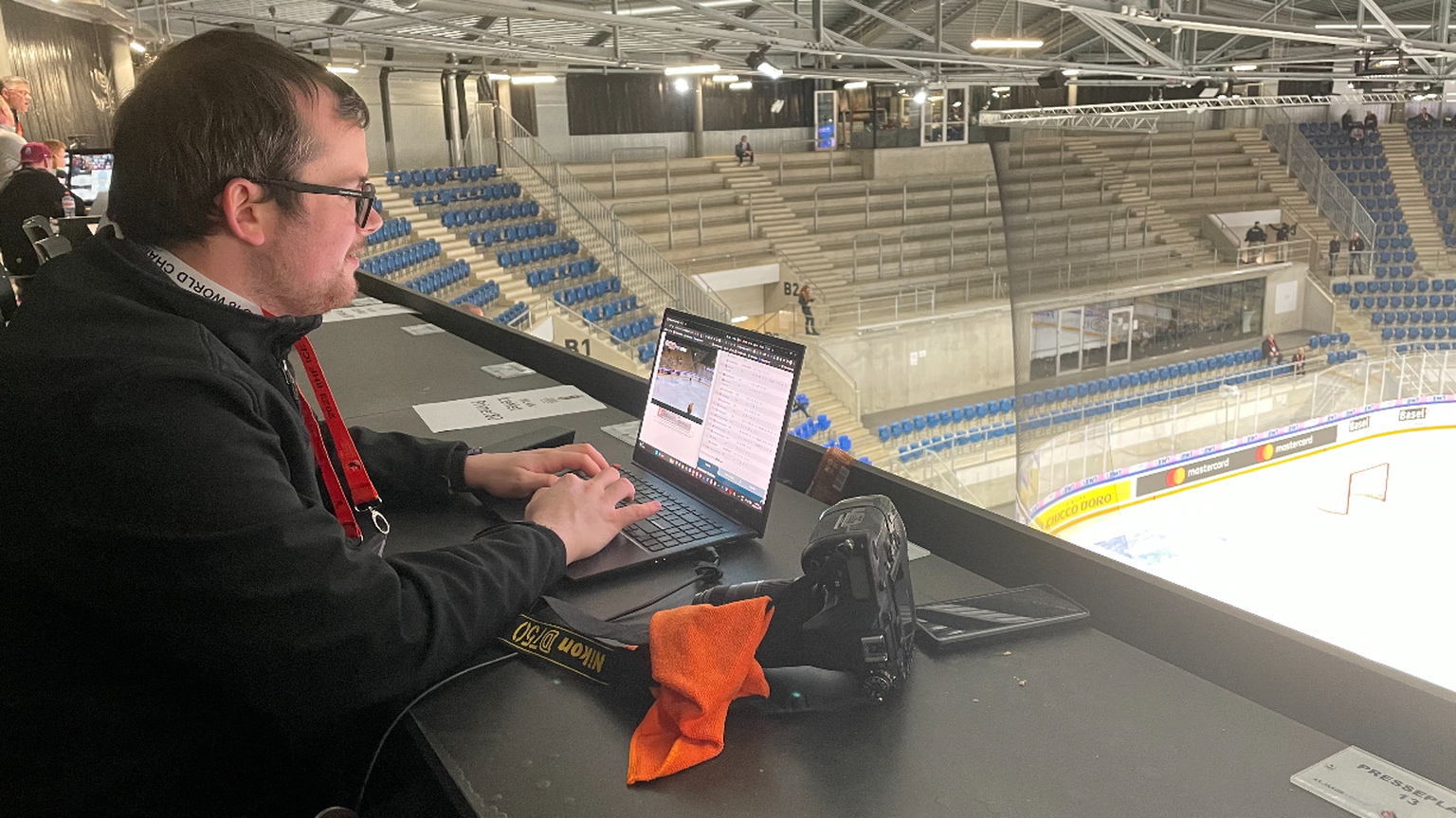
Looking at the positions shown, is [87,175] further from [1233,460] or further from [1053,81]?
[1053,81]

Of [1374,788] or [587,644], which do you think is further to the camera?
[587,644]

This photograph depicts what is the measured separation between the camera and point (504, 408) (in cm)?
199

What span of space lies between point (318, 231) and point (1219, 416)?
30.2 ft

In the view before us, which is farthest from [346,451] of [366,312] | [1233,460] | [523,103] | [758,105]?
[758,105]

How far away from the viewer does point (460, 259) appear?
10.9 meters

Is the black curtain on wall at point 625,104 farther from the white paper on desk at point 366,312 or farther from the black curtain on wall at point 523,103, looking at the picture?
the white paper on desk at point 366,312

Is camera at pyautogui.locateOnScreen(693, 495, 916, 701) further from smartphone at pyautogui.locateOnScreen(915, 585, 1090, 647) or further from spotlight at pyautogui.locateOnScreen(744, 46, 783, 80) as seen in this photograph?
spotlight at pyautogui.locateOnScreen(744, 46, 783, 80)

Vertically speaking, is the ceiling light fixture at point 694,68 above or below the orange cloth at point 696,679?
above

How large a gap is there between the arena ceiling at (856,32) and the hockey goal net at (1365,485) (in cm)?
417

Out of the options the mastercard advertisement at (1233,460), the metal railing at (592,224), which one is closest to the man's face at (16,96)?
the metal railing at (592,224)

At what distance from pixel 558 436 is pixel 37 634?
853 millimetres

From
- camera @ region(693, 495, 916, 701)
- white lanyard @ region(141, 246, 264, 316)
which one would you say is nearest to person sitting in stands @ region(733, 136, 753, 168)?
white lanyard @ region(141, 246, 264, 316)

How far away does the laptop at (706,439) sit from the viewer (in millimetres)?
1246

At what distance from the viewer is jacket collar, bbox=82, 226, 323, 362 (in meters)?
0.90
